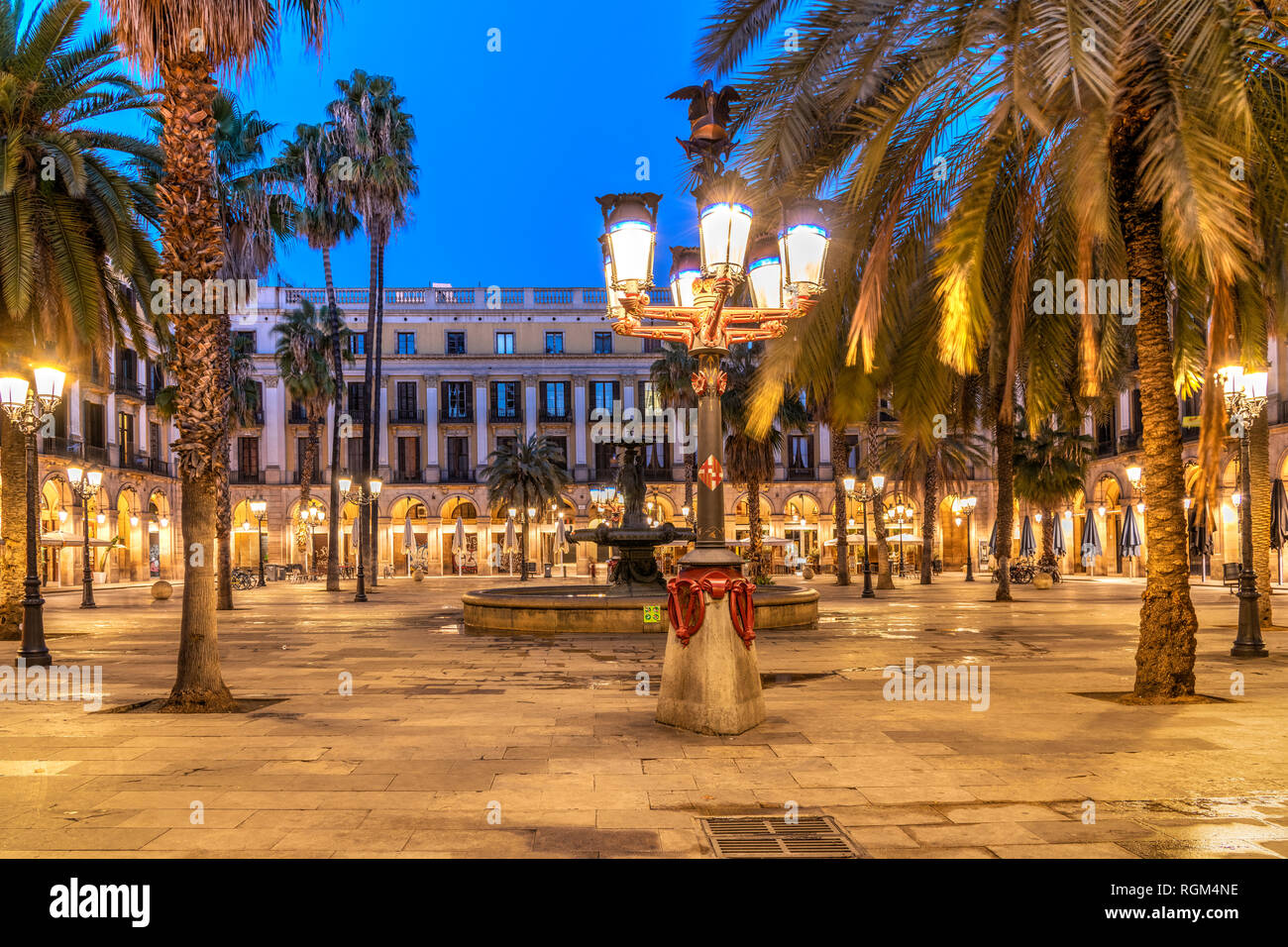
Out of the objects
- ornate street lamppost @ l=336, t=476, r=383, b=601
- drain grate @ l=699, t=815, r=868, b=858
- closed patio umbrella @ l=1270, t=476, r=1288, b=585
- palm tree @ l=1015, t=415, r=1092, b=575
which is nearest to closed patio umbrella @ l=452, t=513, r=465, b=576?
ornate street lamppost @ l=336, t=476, r=383, b=601

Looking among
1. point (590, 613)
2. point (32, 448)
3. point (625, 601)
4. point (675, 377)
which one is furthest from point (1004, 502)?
point (32, 448)

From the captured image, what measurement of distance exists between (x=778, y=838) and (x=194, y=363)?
719 centimetres

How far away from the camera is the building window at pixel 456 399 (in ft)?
192

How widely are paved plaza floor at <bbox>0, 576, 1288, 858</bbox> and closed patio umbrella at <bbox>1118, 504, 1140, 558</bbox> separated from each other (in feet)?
68.0

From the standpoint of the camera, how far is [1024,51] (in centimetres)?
692

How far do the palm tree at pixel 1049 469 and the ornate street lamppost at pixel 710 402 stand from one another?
3115 cm

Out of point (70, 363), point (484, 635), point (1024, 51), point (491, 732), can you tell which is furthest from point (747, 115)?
point (70, 363)

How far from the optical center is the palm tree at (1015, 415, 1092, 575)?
36.7m

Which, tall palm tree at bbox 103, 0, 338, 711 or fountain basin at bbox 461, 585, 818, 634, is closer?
tall palm tree at bbox 103, 0, 338, 711

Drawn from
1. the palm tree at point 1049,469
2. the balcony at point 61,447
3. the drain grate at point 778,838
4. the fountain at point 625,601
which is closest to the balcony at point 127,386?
the balcony at point 61,447

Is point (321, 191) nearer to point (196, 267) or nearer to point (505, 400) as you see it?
point (196, 267)

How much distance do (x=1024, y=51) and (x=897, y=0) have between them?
1.13 m

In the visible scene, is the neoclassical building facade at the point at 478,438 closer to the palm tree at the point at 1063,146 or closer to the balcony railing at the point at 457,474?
the balcony railing at the point at 457,474

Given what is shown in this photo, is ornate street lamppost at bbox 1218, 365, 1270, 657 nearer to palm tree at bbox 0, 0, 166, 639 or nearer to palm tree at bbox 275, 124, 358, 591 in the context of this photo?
palm tree at bbox 0, 0, 166, 639
